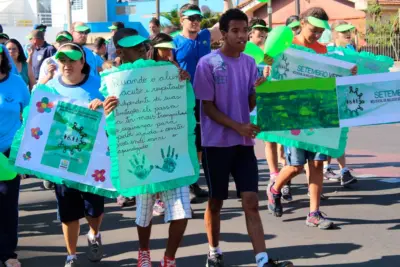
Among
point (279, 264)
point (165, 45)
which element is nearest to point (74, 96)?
point (165, 45)

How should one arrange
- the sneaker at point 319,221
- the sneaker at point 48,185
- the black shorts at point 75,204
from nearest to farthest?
the black shorts at point 75,204 < the sneaker at point 319,221 < the sneaker at point 48,185

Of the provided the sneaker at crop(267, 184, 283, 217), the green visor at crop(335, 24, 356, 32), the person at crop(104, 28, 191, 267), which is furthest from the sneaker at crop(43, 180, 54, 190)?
the person at crop(104, 28, 191, 267)

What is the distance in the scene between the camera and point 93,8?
6494 centimetres

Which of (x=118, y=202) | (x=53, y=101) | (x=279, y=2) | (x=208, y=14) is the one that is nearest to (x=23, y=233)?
(x=118, y=202)

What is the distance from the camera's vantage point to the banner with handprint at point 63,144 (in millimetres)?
5504

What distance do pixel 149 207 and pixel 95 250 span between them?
3.05 ft

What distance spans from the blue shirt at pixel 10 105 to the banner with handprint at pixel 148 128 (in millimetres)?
1182

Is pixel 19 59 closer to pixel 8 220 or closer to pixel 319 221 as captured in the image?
pixel 8 220

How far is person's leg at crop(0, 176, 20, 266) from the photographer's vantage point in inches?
235

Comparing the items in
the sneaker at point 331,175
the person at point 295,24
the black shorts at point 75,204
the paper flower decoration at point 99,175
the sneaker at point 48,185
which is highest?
the person at point 295,24

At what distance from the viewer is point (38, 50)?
1128 centimetres

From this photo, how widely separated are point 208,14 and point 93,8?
1934 centimetres

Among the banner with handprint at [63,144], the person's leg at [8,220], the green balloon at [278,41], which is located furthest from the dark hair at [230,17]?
the person's leg at [8,220]

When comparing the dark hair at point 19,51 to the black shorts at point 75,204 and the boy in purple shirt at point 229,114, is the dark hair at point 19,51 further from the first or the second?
the boy in purple shirt at point 229,114
